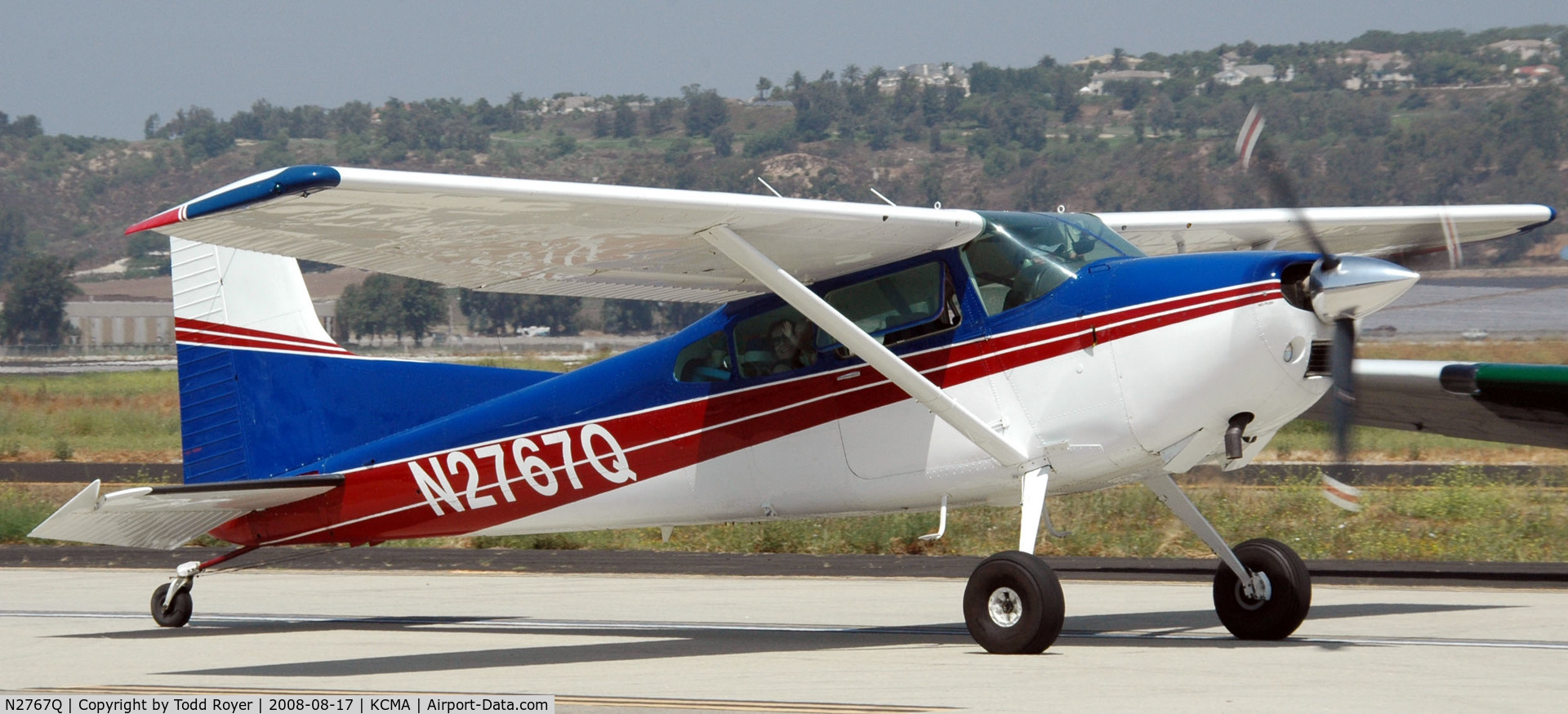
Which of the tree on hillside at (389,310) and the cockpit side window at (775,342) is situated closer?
the cockpit side window at (775,342)

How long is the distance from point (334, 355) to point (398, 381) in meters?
0.67

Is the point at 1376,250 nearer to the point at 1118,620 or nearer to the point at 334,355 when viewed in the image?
the point at 1118,620

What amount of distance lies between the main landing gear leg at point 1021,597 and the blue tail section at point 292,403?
13.1 feet

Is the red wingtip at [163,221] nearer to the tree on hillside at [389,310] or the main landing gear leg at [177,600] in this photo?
the main landing gear leg at [177,600]

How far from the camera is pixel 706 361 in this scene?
33.2 ft

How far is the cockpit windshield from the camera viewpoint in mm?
9094

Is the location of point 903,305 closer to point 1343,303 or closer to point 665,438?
point 665,438

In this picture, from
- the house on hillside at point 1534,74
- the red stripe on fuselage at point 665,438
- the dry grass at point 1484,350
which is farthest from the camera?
the house on hillside at point 1534,74

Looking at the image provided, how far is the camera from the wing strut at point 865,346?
898 centimetres

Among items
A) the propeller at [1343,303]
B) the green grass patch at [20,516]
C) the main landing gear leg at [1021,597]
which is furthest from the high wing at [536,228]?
the green grass patch at [20,516]

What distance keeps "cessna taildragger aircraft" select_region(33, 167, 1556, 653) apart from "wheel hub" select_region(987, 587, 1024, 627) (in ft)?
0.04

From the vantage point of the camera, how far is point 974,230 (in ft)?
30.0

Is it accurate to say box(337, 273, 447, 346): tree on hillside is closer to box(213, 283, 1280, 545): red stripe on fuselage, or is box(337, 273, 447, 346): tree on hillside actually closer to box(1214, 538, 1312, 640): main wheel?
box(213, 283, 1280, 545): red stripe on fuselage

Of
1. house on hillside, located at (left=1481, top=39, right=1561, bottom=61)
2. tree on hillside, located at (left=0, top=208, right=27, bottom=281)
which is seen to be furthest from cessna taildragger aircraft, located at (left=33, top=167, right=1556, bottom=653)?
house on hillside, located at (left=1481, top=39, right=1561, bottom=61)
